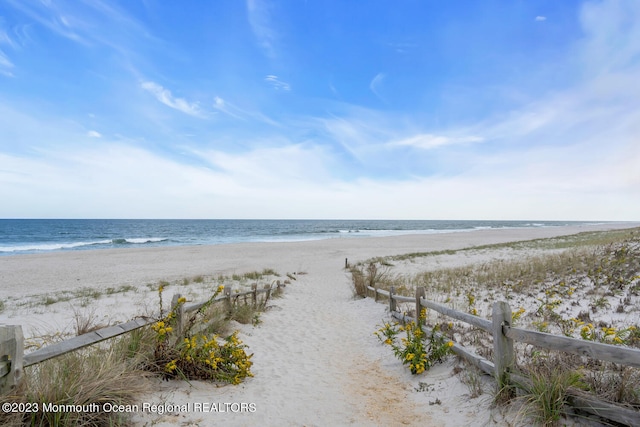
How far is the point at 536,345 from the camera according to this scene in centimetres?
370

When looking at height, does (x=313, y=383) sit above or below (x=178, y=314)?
below

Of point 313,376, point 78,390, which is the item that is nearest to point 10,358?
point 78,390

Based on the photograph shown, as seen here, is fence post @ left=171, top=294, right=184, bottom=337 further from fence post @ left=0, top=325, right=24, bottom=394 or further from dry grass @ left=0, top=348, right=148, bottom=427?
fence post @ left=0, top=325, right=24, bottom=394

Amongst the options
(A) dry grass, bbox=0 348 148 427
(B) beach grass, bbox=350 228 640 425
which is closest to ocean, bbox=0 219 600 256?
(B) beach grass, bbox=350 228 640 425

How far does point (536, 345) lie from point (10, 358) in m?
5.09

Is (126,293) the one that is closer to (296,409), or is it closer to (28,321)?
(28,321)

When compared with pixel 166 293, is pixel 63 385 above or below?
above

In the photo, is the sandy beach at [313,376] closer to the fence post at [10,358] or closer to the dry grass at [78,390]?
the dry grass at [78,390]

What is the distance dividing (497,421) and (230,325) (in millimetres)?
5761

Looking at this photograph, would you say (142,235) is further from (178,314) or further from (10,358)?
(10,358)

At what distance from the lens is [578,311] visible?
7.16 meters

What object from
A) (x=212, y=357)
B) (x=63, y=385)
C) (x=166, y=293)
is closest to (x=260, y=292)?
(x=166, y=293)

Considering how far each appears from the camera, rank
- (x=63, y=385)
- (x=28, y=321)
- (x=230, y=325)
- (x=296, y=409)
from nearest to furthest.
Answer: (x=63, y=385) < (x=296, y=409) < (x=230, y=325) < (x=28, y=321)

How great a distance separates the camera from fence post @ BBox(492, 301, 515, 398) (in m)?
3.99
